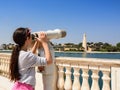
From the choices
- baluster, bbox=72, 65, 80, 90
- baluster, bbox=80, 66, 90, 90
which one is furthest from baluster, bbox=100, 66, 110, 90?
baluster, bbox=72, 65, 80, 90

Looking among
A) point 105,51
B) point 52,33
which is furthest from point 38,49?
point 105,51

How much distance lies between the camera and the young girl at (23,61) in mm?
2986

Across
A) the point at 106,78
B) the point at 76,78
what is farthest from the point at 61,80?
the point at 106,78

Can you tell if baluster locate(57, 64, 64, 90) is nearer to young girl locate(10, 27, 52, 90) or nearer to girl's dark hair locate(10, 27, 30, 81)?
young girl locate(10, 27, 52, 90)

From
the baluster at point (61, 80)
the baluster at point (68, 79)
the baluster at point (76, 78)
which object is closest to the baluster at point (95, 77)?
the baluster at point (76, 78)

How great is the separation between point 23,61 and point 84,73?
145 centimetres

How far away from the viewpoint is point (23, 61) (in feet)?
9.80

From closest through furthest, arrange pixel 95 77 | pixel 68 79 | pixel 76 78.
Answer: pixel 95 77 → pixel 76 78 → pixel 68 79

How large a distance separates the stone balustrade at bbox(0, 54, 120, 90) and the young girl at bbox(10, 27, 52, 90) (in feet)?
3.66

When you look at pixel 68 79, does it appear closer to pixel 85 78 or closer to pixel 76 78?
pixel 76 78

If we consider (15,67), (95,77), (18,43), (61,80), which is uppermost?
(18,43)

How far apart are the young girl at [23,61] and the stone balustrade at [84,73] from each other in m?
1.12

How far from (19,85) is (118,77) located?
1396mm

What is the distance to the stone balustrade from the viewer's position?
3.83 meters
